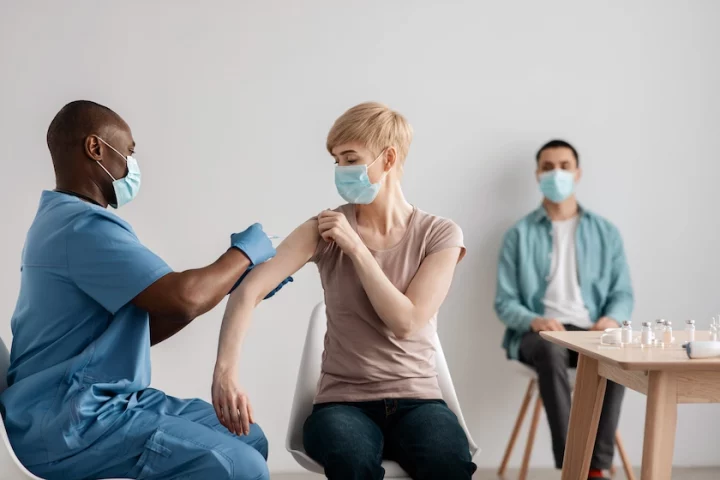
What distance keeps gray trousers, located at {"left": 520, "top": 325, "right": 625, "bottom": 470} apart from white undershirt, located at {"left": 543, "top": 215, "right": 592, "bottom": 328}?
0.84 feet

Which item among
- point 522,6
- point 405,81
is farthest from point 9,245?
point 522,6

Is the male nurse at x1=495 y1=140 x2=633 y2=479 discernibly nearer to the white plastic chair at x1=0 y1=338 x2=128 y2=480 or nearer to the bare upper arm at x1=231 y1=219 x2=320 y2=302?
the bare upper arm at x1=231 y1=219 x2=320 y2=302

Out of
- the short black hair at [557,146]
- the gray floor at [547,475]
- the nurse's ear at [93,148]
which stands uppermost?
the short black hair at [557,146]

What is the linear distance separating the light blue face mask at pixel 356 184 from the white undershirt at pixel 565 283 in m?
A: 1.53

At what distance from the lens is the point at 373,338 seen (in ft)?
6.21

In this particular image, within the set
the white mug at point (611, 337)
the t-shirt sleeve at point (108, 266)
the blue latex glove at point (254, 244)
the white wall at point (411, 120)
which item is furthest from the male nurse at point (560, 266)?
the t-shirt sleeve at point (108, 266)

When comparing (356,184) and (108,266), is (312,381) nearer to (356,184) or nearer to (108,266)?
(356,184)

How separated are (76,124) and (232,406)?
0.67 meters

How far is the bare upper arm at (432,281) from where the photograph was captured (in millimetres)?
1854

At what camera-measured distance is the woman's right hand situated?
1.60 m

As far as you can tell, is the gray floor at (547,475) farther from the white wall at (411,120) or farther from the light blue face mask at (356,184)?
the light blue face mask at (356,184)

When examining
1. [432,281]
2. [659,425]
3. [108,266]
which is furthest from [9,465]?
[659,425]

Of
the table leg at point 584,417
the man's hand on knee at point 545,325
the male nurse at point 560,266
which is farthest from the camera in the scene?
the male nurse at point 560,266

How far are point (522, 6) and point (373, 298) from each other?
84.4 inches
